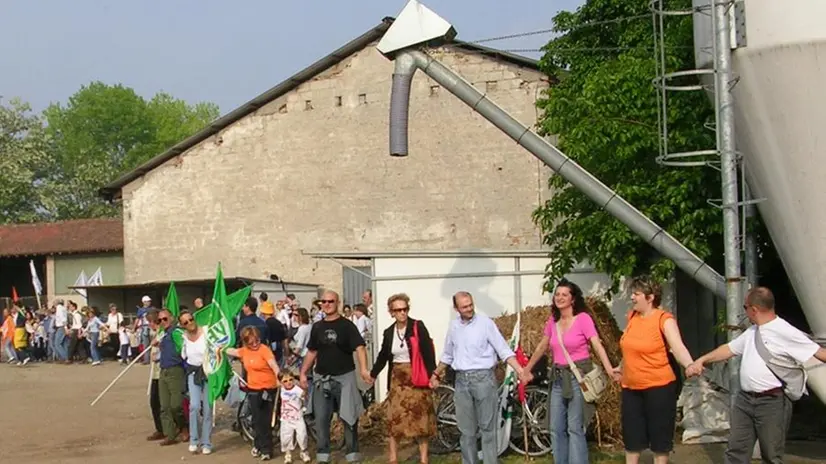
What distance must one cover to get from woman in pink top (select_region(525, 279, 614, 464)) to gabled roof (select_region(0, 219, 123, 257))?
109ft

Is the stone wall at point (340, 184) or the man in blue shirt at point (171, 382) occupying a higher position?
the stone wall at point (340, 184)

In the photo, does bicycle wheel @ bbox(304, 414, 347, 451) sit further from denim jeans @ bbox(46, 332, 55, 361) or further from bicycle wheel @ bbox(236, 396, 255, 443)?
denim jeans @ bbox(46, 332, 55, 361)

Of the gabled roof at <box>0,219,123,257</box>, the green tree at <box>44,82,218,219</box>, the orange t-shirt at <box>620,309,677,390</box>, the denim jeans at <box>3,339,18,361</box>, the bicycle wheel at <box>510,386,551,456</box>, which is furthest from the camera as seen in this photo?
the green tree at <box>44,82,218,219</box>

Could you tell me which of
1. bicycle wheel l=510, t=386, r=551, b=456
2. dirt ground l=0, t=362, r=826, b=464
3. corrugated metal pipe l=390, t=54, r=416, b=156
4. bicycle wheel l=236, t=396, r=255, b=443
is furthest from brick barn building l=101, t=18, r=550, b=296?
bicycle wheel l=510, t=386, r=551, b=456

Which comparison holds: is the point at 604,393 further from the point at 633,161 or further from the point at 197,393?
the point at 197,393

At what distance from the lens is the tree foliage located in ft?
41.8

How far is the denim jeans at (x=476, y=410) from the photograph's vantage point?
10.1 metres

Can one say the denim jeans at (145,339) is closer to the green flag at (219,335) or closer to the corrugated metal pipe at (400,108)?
the green flag at (219,335)

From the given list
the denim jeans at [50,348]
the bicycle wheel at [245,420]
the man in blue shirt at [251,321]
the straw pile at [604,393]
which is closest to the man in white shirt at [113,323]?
the denim jeans at [50,348]

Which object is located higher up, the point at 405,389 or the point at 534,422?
the point at 405,389

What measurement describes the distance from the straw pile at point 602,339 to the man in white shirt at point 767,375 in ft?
8.69

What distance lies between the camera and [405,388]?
10930mm

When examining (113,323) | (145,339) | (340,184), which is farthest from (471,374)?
(113,323)

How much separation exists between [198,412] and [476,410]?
164 inches
